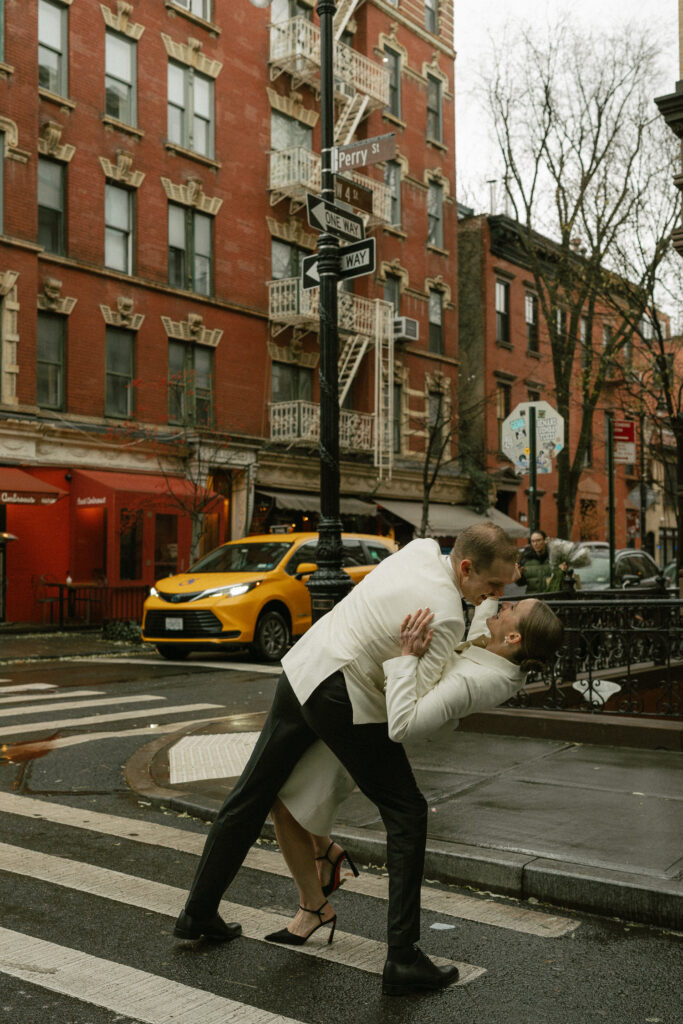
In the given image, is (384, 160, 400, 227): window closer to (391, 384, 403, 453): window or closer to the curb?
(391, 384, 403, 453): window

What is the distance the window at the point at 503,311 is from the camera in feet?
121

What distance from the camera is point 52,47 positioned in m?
22.5

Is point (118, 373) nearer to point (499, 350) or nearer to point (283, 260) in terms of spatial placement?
point (283, 260)

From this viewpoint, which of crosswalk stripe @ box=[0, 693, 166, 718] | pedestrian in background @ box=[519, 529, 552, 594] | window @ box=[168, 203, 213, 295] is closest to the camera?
crosswalk stripe @ box=[0, 693, 166, 718]

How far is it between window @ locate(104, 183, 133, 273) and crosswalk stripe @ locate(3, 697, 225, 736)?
15.2 meters

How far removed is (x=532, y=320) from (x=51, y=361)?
69.9 ft

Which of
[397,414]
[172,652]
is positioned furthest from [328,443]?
[397,414]

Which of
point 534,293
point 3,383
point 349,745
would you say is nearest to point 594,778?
point 349,745

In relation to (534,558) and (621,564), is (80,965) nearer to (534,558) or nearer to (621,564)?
(534,558)

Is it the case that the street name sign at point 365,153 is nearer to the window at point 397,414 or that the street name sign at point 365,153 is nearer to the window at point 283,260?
the window at point 283,260

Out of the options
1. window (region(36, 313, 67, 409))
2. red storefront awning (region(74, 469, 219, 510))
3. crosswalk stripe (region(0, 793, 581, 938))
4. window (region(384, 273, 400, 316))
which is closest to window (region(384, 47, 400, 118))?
window (region(384, 273, 400, 316))

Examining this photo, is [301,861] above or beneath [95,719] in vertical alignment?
above

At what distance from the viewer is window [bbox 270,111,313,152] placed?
2800 centimetres

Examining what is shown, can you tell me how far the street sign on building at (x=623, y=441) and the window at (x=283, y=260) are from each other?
526 inches
